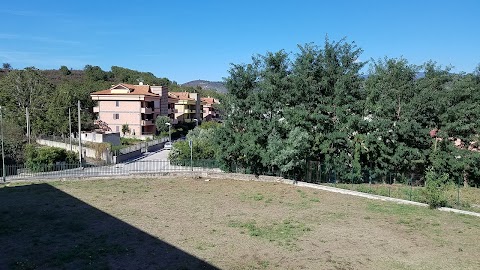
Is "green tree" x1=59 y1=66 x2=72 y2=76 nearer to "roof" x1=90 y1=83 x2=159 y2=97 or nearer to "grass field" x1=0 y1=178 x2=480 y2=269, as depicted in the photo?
"roof" x1=90 y1=83 x2=159 y2=97

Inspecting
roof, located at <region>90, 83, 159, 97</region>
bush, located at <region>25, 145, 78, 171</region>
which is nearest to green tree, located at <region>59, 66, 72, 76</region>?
roof, located at <region>90, 83, 159, 97</region>

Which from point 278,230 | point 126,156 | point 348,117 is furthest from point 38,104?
point 278,230

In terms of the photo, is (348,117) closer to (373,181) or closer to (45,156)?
(373,181)

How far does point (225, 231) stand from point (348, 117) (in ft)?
47.7

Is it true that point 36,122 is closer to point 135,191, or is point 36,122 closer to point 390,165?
point 135,191

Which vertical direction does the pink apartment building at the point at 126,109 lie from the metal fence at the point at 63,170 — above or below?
above

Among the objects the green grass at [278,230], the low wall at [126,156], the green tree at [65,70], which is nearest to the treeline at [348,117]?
the green grass at [278,230]

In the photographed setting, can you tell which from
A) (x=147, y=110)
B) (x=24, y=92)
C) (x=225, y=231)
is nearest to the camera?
(x=225, y=231)

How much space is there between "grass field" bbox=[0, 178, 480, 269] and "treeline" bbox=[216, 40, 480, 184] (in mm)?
5255

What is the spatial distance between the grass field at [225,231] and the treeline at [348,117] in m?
5.26

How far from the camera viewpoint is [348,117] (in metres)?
25.8

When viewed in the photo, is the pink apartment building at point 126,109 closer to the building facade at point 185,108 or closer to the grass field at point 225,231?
the building facade at point 185,108

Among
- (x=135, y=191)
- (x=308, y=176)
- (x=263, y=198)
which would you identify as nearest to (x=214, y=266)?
(x=263, y=198)

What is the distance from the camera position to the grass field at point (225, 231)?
1167 centimetres
